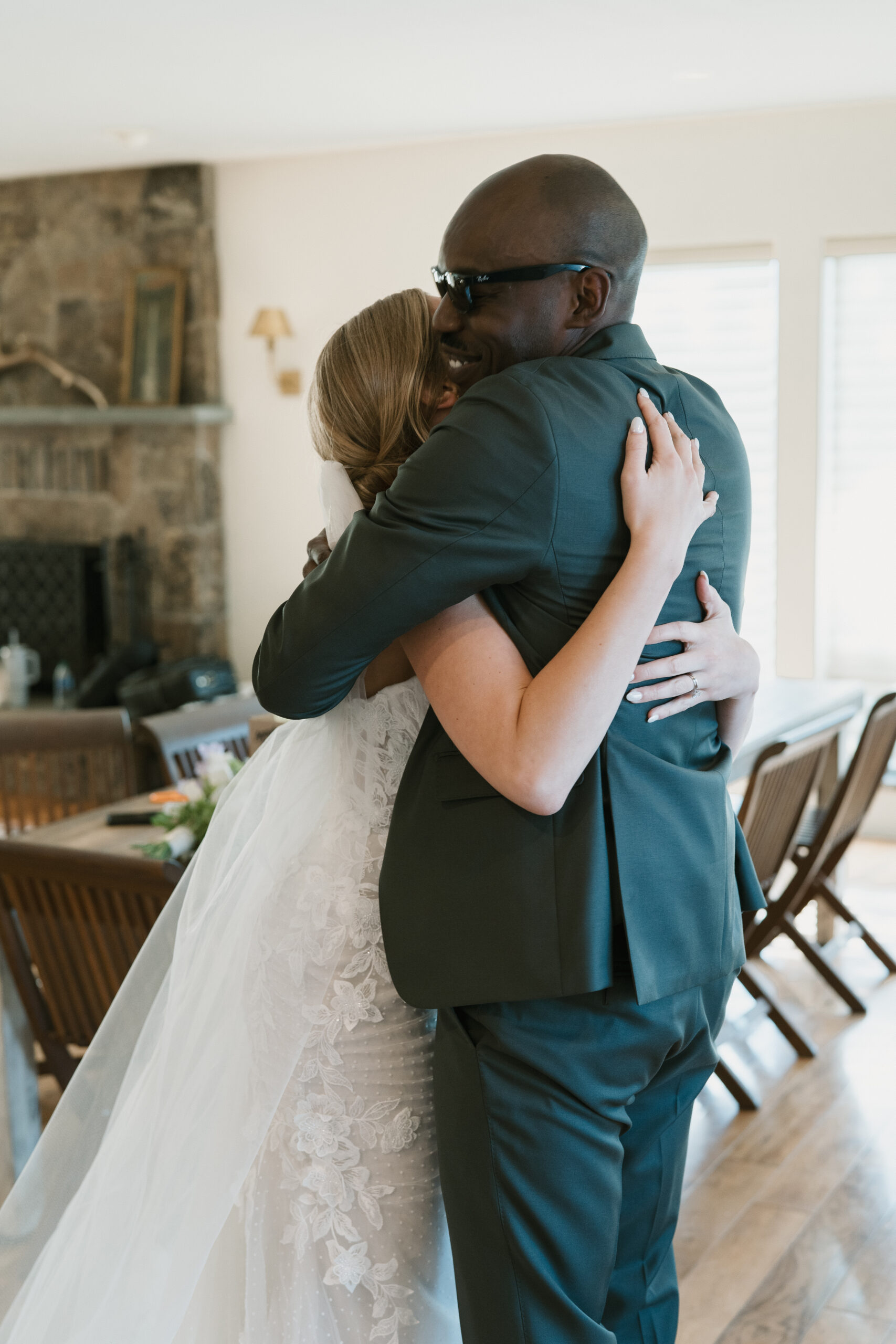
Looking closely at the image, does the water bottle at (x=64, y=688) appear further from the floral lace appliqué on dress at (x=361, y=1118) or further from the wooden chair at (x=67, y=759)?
the floral lace appliqué on dress at (x=361, y=1118)

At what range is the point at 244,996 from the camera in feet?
4.88

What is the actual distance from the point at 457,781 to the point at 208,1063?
0.52 m

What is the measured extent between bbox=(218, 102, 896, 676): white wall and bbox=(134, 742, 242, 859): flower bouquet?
12.0ft

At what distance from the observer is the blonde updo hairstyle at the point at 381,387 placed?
1.36 metres

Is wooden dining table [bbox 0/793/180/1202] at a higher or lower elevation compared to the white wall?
lower

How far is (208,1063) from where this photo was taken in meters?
1.50

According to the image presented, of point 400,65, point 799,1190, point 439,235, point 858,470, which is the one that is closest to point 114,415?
point 439,235

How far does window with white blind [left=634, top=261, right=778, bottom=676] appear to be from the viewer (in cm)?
571

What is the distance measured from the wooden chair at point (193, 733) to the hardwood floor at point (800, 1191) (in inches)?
61.7

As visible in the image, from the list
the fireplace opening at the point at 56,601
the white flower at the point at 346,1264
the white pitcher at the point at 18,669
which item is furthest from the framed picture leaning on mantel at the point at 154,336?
the white flower at the point at 346,1264

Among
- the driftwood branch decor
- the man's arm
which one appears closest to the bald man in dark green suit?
the man's arm

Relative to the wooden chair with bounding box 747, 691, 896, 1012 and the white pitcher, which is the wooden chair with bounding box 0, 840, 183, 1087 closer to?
the wooden chair with bounding box 747, 691, 896, 1012

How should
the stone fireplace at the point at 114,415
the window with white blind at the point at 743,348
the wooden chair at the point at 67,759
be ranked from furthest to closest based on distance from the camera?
the stone fireplace at the point at 114,415 → the window with white blind at the point at 743,348 → the wooden chair at the point at 67,759

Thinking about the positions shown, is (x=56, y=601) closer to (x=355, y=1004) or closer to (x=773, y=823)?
(x=773, y=823)
